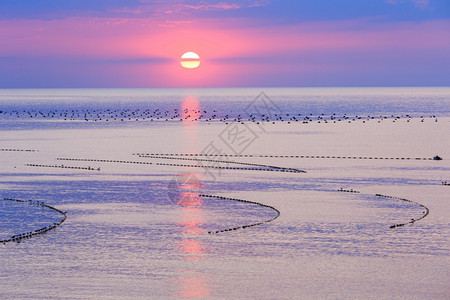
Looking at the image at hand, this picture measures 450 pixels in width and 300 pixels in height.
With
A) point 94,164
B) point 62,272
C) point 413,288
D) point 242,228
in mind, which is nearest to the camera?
point 413,288

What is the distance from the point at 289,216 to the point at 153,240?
10.7 meters

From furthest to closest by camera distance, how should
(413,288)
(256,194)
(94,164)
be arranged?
(94,164)
(256,194)
(413,288)

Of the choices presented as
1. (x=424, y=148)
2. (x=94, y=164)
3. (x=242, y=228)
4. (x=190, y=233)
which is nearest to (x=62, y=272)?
(x=190, y=233)

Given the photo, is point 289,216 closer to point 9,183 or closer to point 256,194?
point 256,194

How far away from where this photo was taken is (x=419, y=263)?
36.2m

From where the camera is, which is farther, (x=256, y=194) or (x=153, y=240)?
(x=256, y=194)

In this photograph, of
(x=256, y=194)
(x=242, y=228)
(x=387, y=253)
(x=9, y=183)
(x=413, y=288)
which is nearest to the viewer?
(x=413, y=288)

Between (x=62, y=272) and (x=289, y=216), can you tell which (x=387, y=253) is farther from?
(x=62, y=272)

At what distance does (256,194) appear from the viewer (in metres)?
57.6

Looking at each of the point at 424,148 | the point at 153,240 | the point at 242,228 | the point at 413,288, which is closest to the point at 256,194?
the point at 242,228

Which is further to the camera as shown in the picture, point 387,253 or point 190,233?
point 190,233

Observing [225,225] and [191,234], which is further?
[225,225]

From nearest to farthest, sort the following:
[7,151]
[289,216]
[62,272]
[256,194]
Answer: [62,272]
[289,216]
[256,194]
[7,151]

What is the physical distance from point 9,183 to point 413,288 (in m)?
41.4
